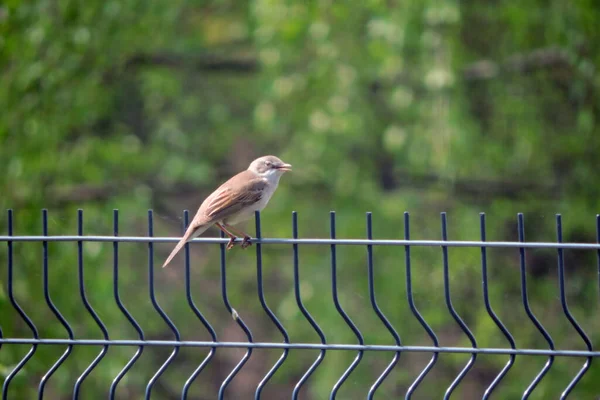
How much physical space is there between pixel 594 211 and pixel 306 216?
4.02 m

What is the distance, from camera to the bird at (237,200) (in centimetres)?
577

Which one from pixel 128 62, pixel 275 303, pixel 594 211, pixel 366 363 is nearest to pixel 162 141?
pixel 128 62

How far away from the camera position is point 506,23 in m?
11.5

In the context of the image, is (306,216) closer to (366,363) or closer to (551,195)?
(366,363)

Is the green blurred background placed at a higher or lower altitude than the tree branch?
lower

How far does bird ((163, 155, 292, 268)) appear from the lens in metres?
5.77

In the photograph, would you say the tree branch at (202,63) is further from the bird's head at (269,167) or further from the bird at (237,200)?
the bird at (237,200)

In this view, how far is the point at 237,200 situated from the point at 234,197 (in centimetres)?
3

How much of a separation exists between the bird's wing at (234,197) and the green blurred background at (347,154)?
145 inches

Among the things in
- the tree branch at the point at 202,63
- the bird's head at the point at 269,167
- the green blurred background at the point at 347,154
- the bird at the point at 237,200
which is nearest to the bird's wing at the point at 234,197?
the bird at the point at 237,200

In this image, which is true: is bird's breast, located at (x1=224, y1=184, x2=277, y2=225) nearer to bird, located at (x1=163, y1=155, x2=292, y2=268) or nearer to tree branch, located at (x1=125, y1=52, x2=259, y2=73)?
bird, located at (x1=163, y1=155, x2=292, y2=268)

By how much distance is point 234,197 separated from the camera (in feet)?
20.4

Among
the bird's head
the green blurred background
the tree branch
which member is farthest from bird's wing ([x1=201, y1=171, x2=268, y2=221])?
the tree branch

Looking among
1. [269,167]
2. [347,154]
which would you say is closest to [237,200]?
[269,167]
